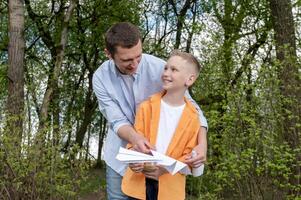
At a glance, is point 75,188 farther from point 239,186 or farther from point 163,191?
point 163,191

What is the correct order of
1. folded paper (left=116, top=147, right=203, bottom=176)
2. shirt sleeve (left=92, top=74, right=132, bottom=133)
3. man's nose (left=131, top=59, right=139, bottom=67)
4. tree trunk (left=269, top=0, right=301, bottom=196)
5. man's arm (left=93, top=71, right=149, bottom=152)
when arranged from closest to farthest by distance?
folded paper (left=116, top=147, right=203, bottom=176)
man's arm (left=93, top=71, right=149, bottom=152)
man's nose (left=131, top=59, right=139, bottom=67)
shirt sleeve (left=92, top=74, right=132, bottom=133)
tree trunk (left=269, top=0, right=301, bottom=196)

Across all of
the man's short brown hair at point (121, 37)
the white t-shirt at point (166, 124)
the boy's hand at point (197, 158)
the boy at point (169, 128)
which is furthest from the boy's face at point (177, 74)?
the boy's hand at point (197, 158)

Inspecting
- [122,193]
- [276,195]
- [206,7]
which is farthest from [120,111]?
[206,7]

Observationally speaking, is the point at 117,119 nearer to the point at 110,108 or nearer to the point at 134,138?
the point at 110,108

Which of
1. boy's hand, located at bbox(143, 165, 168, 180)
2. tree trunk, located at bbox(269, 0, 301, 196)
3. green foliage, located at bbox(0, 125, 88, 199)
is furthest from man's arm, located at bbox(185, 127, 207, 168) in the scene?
tree trunk, located at bbox(269, 0, 301, 196)

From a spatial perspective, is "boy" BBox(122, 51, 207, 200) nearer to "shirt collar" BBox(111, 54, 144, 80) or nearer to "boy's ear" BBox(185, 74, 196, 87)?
"boy's ear" BBox(185, 74, 196, 87)

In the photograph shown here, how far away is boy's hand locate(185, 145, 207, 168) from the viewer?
2.73 metres

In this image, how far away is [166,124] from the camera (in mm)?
2818

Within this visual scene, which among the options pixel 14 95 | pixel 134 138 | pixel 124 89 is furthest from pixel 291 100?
pixel 134 138

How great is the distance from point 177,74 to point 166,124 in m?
0.27

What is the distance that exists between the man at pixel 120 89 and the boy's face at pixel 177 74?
167mm

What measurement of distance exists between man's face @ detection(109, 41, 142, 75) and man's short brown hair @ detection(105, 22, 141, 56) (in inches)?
0.8

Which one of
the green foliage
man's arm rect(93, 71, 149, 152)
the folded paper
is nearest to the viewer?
the folded paper

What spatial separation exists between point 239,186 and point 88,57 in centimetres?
1076
